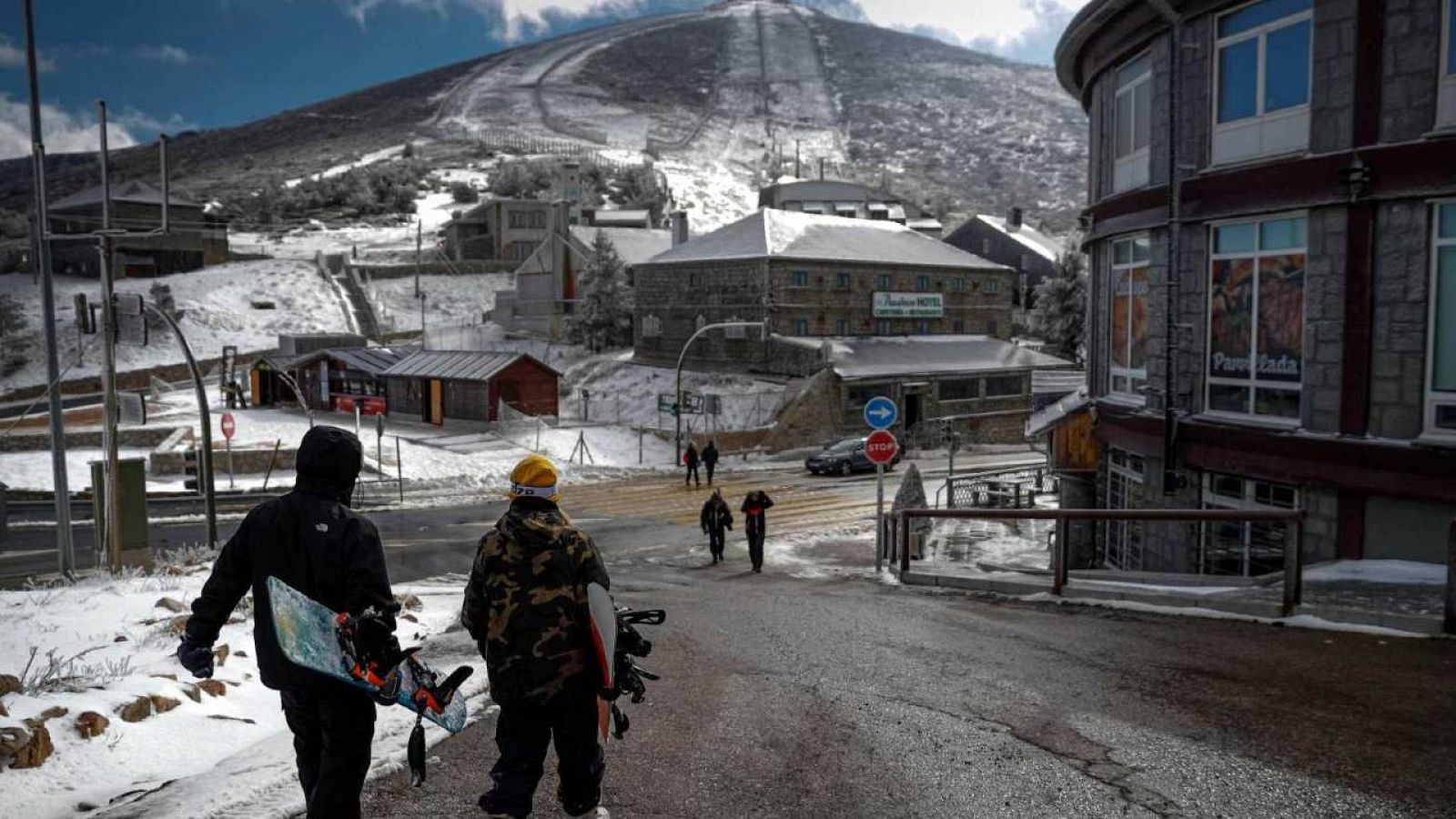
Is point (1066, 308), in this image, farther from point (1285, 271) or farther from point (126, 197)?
point (126, 197)

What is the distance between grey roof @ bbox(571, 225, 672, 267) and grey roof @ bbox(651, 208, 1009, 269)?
55.4ft

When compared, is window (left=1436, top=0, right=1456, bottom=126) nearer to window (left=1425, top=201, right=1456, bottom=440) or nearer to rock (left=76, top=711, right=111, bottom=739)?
window (left=1425, top=201, right=1456, bottom=440)

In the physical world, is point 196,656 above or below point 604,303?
below

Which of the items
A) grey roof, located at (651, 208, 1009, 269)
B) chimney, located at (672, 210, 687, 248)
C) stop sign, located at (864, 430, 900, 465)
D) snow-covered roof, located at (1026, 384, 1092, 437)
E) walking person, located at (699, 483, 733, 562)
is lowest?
walking person, located at (699, 483, 733, 562)

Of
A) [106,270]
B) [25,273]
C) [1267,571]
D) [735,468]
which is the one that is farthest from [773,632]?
[25,273]

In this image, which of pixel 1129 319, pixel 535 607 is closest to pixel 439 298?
pixel 1129 319

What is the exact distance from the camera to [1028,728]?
6.20 m

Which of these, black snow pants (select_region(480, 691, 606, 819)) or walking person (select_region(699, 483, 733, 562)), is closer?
black snow pants (select_region(480, 691, 606, 819))

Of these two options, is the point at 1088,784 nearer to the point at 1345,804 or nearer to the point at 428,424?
the point at 1345,804

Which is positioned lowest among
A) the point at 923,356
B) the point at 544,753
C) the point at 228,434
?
the point at 228,434

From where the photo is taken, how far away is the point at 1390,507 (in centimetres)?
1084

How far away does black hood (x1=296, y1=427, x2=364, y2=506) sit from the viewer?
458 centimetres

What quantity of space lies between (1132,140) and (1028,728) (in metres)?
12.2

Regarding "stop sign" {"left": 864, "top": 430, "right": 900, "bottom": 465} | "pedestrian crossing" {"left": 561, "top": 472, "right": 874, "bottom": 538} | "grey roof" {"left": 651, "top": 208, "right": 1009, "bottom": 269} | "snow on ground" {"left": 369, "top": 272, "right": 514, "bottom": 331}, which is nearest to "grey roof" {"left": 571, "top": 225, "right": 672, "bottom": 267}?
"snow on ground" {"left": 369, "top": 272, "right": 514, "bottom": 331}
